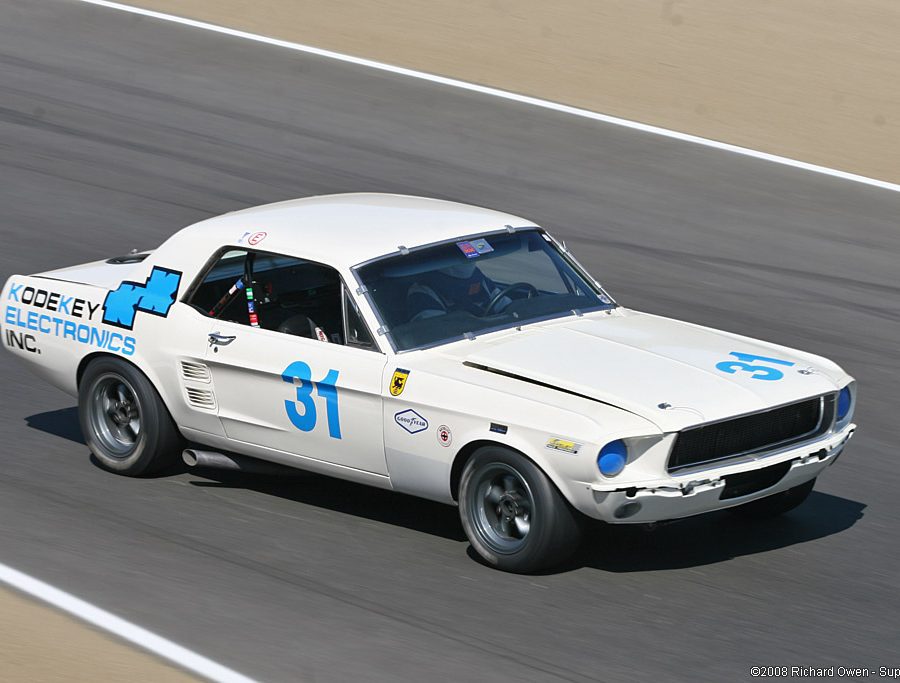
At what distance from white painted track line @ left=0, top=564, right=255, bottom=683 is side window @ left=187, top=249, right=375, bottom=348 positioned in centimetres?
186

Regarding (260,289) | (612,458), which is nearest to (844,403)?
(612,458)

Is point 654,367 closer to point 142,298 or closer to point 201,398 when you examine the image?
point 201,398

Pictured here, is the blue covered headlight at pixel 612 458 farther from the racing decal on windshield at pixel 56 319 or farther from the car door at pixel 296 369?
the racing decal on windshield at pixel 56 319

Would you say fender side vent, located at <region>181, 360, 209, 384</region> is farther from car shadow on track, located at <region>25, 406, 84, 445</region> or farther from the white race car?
car shadow on track, located at <region>25, 406, 84, 445</region>

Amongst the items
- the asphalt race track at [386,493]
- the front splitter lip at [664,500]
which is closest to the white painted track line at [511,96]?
the asphalt race track at [386,493]

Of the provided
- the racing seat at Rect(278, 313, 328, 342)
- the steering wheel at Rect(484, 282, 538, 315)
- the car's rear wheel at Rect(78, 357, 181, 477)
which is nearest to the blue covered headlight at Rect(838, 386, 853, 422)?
the steering wheel at Rect(484, 282, 538, 315)

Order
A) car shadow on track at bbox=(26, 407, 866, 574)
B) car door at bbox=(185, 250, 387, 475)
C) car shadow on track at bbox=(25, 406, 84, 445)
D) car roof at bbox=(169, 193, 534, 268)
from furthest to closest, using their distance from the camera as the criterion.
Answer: car shadow on track at bbox=(25, 406, 84, 445), car roof at bbox=(169, 193, 534, 268), car door at bbox=(185, 250, 387, 475), car shadow on track at bbox=(26, 407, 866, 574)

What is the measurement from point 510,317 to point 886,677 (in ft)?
8.94

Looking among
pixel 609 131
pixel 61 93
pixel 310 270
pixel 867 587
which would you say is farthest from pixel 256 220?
pixel 61 93

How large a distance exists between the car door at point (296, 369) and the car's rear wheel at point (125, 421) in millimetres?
501

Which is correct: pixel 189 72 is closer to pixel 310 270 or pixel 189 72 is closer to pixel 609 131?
pixel 609 131

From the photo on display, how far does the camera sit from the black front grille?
21.9 ft

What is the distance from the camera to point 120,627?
6.30 meters

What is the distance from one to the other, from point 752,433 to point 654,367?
1.88 ft
